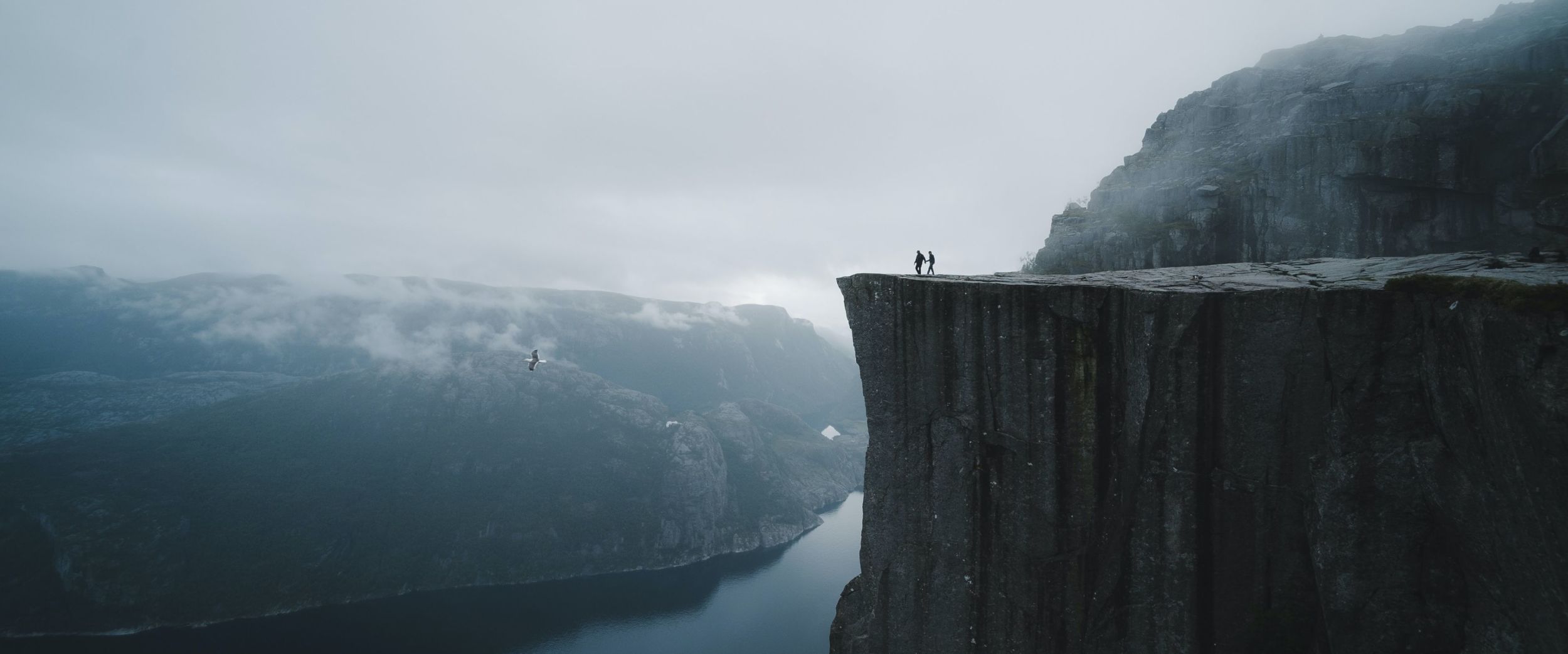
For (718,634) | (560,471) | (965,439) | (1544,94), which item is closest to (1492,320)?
(965,439)

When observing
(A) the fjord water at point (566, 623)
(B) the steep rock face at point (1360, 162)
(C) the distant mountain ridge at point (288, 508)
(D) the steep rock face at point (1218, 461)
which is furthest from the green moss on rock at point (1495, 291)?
(C) the distant mountain ridge at point (288, 508)

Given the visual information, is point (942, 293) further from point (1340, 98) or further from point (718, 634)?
point (718, 634)

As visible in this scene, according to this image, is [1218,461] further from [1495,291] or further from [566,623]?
[566,623]

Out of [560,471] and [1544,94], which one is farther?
[560,471]

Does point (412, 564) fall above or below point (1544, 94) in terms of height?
below

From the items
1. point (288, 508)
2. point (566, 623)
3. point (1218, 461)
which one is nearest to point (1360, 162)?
point (1218, 461)

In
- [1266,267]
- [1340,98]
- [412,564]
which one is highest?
[1340,98]

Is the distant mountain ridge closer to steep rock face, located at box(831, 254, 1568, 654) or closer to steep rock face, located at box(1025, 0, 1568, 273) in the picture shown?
steep rock face, located at box(1025, 0, 1568, 273)
